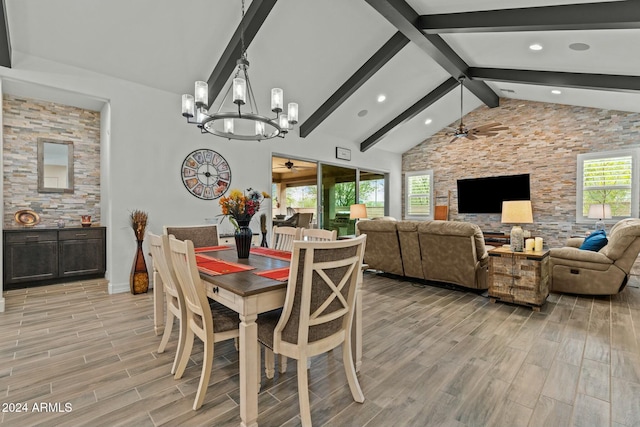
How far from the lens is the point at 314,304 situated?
1.69m

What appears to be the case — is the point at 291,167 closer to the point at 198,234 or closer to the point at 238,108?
the point at 198,234

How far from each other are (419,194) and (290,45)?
591 cm

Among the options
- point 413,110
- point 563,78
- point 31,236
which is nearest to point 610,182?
point 563,78

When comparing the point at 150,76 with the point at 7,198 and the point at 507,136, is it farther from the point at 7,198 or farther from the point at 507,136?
the point at 507,136

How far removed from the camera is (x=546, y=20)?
11.1 feet

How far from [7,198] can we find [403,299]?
585 centimetres

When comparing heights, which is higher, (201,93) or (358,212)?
(201,93)

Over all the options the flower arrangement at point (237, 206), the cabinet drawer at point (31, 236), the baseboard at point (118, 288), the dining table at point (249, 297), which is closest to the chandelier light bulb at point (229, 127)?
the flower arrangement at point (237, 206)

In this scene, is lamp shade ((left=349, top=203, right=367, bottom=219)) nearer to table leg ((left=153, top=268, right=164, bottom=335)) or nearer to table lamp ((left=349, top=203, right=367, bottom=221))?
table lamp ((left=349, top=203, right=367, bottom=221))

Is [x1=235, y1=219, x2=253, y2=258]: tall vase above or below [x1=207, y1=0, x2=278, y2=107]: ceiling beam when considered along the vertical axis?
below

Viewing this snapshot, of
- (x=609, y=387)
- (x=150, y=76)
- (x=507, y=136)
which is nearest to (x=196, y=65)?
(x=150, y=76)

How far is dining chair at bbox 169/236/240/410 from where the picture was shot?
5.96 ft

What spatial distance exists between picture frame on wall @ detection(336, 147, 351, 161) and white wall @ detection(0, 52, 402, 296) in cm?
271

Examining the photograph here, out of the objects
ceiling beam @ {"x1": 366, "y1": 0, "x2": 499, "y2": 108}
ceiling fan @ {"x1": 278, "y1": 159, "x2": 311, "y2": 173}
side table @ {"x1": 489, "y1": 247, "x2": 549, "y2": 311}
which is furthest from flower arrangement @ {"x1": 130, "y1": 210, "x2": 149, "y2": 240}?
side table @ {"x1": 489, "y1": 247, "x2": 549, "y2": 311}
